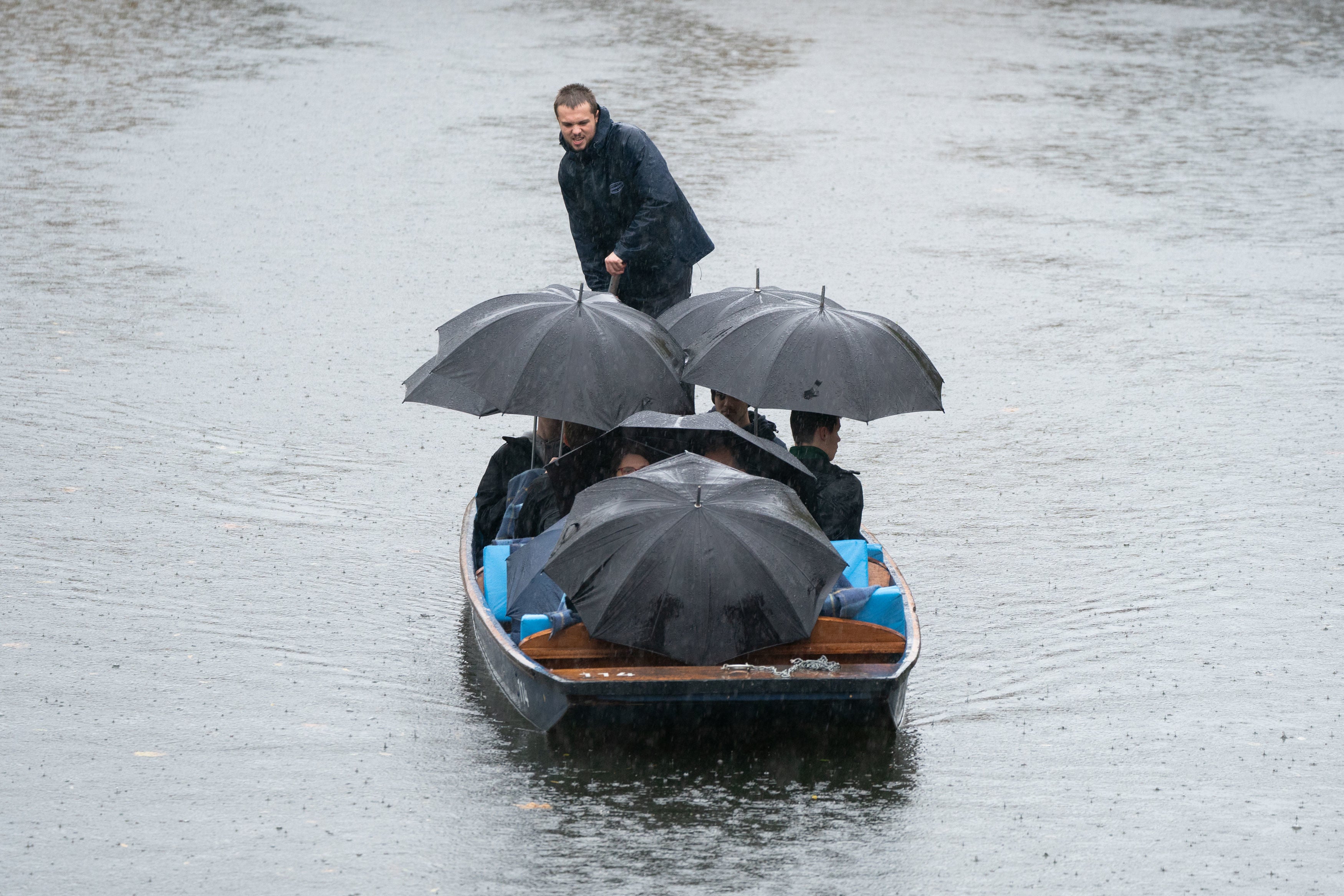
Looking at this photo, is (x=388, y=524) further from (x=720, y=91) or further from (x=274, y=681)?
(x=720, y=91)

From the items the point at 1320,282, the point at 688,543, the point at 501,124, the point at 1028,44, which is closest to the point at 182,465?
the point at 688,543

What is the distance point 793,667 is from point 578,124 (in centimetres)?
402

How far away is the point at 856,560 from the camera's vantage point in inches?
312

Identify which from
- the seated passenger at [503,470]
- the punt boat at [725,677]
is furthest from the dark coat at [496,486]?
the punt boat at [725,677]

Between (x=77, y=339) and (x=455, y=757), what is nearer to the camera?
(x=455, y=757)

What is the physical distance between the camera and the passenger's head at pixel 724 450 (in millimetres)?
7797

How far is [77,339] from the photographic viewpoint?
12.8 meters

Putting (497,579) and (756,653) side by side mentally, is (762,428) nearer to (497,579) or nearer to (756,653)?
(497,579)

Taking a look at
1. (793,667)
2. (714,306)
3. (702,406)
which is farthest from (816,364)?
(702,406)

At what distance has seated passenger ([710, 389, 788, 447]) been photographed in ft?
29.0

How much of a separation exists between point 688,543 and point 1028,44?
2247 centimetres

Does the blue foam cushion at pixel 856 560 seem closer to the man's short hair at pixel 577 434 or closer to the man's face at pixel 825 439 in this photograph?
the man's face at pixel 825 439

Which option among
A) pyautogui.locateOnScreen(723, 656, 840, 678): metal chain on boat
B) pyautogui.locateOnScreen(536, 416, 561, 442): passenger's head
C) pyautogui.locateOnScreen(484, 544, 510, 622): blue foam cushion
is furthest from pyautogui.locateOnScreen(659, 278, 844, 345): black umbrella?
pyautogui.locateOnScreen(723, 656, 840, 678): metal chain on boat

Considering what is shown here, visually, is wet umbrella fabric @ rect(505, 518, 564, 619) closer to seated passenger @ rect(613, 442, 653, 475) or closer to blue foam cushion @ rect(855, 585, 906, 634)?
seated passenger @ rect(613, 442, 653, 475)
